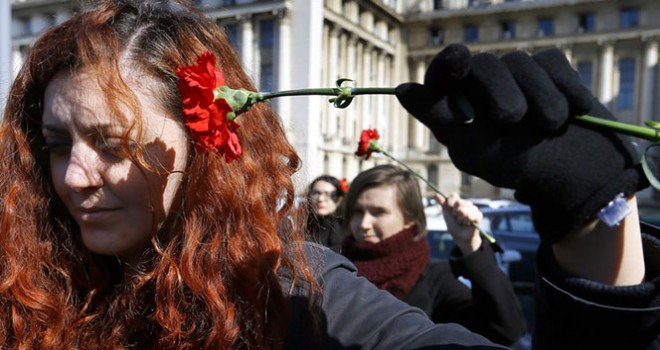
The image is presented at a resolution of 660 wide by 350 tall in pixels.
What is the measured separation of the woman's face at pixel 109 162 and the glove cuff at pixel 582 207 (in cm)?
79

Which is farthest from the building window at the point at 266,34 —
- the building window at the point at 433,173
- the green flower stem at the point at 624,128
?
the green flower stem at the point at 624,128

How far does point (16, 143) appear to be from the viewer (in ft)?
5.00

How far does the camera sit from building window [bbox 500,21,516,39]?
3855 cm

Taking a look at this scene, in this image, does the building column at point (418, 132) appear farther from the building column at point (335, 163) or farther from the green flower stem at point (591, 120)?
the green flower stem at point (591, 120)

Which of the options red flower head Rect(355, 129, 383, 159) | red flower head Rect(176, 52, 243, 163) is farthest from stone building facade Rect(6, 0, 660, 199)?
red flower head Rect(176, 52, 243, 163)

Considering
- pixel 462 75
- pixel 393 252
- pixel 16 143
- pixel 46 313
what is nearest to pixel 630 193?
pixel 462 75

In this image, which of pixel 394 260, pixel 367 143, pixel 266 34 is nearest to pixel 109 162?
pixel 367 143

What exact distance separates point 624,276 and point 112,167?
1052mm

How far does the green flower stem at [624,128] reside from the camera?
0.75 m

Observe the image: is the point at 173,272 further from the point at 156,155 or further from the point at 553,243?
the point at 553,243

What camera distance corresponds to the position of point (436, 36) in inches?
1610

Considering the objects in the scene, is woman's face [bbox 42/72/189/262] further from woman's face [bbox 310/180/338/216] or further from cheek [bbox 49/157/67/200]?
woman's face [bbox 310/180/338/216]

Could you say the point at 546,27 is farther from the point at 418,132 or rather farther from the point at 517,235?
the point at 517,235

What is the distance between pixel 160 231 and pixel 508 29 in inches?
1615
